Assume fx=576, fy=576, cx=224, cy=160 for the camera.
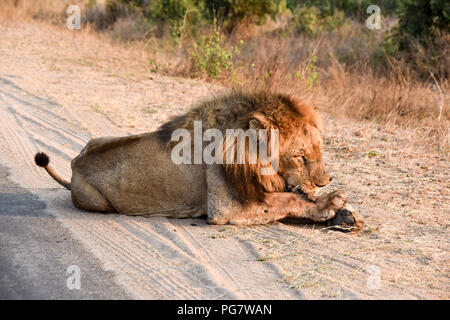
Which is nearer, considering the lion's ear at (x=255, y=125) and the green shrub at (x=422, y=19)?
the lion's ear at (x=255, y=125)

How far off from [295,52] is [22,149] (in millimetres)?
7740

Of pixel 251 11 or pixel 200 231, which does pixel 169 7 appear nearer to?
pixel 251 11

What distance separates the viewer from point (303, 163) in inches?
175

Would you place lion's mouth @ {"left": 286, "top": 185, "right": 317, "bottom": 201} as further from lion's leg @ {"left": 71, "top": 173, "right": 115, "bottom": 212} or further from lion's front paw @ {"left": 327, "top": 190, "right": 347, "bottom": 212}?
lion's leg @ {"left": 71, "top": 173, "right": 115, "bottom": 212}

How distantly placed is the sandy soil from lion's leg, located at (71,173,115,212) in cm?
8

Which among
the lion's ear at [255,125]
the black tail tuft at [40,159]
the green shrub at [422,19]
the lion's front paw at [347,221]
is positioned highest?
the green shrub at [422,19]

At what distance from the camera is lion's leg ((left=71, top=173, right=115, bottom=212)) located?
478 cm

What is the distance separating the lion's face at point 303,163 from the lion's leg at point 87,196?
4.95 ft

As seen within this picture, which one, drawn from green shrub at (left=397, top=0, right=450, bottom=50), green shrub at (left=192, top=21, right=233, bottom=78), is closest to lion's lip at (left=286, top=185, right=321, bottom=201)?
green shrub at (left=192, top=21, right=233, bottom=78)

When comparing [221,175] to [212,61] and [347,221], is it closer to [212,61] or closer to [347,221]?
[347,221]

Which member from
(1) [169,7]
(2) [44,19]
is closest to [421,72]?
(1) [169,7]

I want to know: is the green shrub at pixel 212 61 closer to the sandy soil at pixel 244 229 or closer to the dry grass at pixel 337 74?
the dry grass at pixel 337 74

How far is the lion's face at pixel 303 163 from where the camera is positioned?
441cm

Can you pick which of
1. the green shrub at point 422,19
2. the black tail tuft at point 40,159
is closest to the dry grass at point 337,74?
the green shrub at point 422,19
